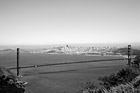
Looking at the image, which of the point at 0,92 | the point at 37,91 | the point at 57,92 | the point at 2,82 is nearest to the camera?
the point at 0,92

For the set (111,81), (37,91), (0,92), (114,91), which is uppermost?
(114,91)

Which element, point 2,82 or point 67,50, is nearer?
point 2,82

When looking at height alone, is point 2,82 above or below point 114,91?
below

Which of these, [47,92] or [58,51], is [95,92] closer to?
[47,92]

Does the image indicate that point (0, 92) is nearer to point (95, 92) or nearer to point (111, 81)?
point (95, 92)

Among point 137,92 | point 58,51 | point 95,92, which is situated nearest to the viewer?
→ point 137,92

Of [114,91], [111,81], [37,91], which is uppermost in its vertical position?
[114,91]

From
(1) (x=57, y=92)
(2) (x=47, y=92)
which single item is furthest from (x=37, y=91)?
(1) (x=57, y=92)

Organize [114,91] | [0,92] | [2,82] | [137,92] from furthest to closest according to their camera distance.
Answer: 1. [2,82]
2. [0,92]
3. [114,91]
4. [137,92]

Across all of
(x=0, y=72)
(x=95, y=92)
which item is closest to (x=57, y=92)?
(x=0, y=72)
